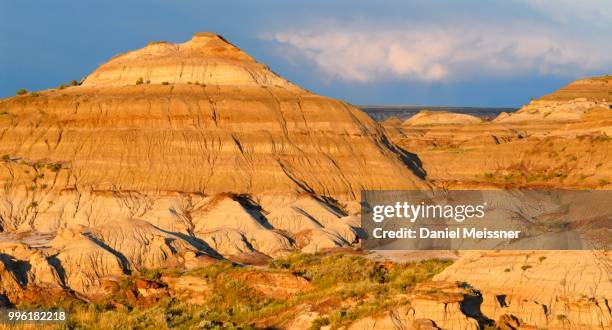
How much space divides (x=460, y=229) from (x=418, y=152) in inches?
1816

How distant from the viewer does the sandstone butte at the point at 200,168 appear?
76.4m

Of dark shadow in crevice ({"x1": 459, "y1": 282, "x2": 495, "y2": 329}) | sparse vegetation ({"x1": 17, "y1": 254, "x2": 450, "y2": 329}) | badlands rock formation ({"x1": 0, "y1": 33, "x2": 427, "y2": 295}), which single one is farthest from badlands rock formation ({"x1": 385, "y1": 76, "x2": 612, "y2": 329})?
badlands rock formation ({"x1": 0, "y1": 33, "x2": 427, "y2": 295})

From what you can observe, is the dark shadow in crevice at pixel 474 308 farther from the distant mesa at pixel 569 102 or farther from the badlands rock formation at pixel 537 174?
the distant mesa at pixel 569 102

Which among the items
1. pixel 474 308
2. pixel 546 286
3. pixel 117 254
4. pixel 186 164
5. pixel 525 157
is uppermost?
pixel 525 157

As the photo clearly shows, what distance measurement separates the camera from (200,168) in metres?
97.9

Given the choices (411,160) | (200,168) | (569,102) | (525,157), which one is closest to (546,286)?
(200,168)

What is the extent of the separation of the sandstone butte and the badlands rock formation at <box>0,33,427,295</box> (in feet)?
0.48

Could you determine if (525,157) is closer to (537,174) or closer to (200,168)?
(537,174)

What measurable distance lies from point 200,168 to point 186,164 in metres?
1.28

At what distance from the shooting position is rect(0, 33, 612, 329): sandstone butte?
251 ft

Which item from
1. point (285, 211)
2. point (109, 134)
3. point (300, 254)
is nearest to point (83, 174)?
point (109, 134)

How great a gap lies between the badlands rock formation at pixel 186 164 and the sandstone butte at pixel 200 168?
146 mm

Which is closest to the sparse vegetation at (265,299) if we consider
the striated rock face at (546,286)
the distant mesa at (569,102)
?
the striated rock face at (546,286)

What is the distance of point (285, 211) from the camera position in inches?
3556
